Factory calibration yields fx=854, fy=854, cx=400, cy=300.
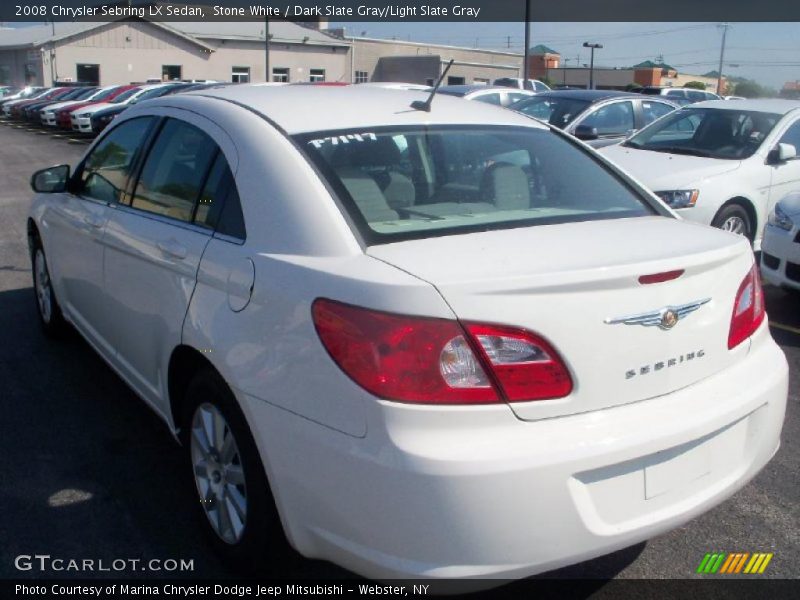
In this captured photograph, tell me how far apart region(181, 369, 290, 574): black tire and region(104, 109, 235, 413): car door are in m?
0.28

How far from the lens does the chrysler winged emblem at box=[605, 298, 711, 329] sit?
2473 millimetres

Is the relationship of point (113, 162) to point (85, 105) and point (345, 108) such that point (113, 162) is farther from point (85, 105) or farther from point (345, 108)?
point (85, 105)

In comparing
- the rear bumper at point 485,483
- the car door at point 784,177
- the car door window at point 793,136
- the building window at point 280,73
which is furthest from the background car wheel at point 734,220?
the building window at point 280,73

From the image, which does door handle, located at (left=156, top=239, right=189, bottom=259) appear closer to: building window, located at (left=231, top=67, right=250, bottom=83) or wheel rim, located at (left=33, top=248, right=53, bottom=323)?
wheel rim, located at (left=33, top=248, right=53, bottom=323)

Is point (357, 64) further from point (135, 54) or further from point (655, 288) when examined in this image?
point (655, 288)

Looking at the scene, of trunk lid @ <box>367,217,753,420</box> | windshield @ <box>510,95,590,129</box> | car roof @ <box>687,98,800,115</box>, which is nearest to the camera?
trunk lid @ <box>367,217,753,420</box>

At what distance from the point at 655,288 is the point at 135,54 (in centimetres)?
5391

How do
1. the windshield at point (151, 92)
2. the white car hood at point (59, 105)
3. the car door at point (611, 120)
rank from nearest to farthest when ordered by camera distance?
1. the car door at point (611, 120)
2. the windshield at point (151, 92)
3. the white car hood at point (59, 105)

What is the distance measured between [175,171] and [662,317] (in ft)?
7.00

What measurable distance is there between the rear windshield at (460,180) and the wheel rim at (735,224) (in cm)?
457

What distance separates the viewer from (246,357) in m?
2.71

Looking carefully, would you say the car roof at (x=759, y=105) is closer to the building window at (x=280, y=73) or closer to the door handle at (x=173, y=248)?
the door handle at (x=173, y=248)

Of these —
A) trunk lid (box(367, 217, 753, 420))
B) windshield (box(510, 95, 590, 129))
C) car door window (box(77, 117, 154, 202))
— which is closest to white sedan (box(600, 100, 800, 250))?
windshield (box(510, 95, 590, 129))

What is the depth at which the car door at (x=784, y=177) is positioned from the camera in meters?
8.09
